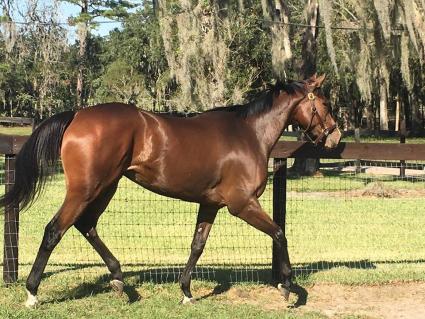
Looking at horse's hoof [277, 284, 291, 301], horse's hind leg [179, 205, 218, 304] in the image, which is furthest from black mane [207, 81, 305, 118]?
horse's hoof [277, 284, 291, 301]

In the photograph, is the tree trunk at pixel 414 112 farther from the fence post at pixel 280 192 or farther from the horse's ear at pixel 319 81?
the horse's ear at pixel 319 81

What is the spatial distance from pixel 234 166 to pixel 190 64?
1696 centimetres

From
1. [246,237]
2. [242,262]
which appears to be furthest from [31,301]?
[246,237]

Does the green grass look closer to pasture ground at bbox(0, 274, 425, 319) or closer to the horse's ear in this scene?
pasture ground at bbox(0, 274, 425, 319)

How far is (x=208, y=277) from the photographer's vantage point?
20.2 ft

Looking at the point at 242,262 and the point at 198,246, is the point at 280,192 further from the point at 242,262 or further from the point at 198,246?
the point at 242,262

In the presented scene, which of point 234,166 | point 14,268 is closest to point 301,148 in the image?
point 234,166

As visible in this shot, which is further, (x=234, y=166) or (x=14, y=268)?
(x=14, y=268)

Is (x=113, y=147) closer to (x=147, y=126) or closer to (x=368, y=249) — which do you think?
(x=147, y=126)

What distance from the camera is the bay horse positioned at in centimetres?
473

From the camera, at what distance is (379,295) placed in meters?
5.79

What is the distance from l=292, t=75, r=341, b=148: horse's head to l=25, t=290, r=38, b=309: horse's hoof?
2840mm

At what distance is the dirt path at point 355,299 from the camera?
5223mm

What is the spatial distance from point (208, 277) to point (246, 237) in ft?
11.4
